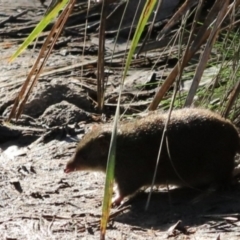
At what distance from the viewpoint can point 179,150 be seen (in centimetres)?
514

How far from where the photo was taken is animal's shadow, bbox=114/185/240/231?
4559 millimetres

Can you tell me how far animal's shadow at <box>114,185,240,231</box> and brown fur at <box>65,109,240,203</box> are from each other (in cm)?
10

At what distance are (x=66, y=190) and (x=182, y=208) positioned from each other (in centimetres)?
98

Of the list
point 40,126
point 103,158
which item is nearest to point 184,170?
point 103,158

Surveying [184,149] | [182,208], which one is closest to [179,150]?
[184,149]

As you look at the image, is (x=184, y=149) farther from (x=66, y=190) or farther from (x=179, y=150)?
(x=66, y=190)

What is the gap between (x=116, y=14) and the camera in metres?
8.67

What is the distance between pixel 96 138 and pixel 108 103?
1865 mm

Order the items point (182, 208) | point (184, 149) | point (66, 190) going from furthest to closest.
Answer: point (66, 190)
point (184, 149)
point (182, 208)

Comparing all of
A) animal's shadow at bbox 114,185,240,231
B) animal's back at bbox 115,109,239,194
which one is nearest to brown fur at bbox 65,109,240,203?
animal's back at bbox 115,109,239,194

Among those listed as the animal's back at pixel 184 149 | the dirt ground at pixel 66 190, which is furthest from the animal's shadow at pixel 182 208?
the animal's back at pixel 184 149

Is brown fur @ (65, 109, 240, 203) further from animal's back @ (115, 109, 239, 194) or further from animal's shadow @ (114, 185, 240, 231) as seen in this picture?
animal's shadow @ (114, 185, 240, 231)

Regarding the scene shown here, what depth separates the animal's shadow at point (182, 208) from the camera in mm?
4559

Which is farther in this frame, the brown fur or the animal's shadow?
the brown fur
